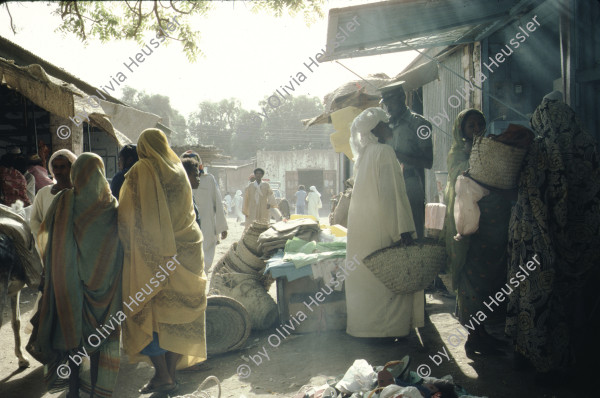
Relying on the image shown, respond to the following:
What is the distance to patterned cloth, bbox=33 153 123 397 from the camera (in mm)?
3129

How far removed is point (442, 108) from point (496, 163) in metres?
5.28

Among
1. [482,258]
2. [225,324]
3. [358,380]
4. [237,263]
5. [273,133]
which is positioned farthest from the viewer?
[273,133]

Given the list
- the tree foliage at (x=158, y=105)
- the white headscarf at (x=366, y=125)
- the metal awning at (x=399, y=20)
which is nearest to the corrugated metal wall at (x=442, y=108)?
the metal awning at (x=399, y=20)

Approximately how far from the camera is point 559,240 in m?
3.18

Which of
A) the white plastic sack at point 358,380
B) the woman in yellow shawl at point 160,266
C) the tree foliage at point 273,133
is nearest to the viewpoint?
the white plastic sack at point 358,380

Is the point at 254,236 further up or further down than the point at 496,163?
further down

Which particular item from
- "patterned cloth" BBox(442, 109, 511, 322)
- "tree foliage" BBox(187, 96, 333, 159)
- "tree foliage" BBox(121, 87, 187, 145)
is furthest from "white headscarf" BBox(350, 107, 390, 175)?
"tree foliage" BBox(121, 87, 187, 145)

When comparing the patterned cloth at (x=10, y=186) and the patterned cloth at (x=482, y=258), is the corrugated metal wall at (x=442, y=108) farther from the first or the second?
the patterned cloth at (x=10, y=186)

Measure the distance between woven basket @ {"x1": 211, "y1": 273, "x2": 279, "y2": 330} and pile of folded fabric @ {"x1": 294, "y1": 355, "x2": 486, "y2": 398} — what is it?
5.75 feet

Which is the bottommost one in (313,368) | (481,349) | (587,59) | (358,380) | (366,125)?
(313,368)

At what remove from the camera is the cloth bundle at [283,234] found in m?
5.24

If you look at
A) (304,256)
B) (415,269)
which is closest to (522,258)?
(415,269)

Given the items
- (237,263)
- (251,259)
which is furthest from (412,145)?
(237,263)

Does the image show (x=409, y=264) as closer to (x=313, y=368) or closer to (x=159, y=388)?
(x=313, y=368)
